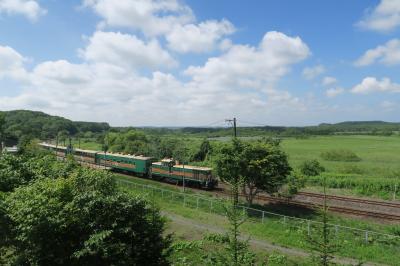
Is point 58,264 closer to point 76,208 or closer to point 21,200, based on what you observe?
point 76,208

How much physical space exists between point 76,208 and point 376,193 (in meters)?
37.2

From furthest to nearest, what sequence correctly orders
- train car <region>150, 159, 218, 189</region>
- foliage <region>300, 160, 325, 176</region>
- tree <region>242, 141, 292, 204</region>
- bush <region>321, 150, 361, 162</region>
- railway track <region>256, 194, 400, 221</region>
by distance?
bush <region>321, 150, 361, 162</region> < foliage <region>300, 160, 325, 176</region> < train car <region>150, 159, 218, 189</region> < railway track <region>256, 194, 400, 221</region> < tree <region>242, 141, 292, 204</region>

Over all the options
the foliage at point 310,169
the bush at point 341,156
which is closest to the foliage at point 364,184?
the foliage at point 310,169

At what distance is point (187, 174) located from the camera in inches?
1694

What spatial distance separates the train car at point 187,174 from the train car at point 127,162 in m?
2.12

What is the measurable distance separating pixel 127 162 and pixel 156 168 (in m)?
7.73

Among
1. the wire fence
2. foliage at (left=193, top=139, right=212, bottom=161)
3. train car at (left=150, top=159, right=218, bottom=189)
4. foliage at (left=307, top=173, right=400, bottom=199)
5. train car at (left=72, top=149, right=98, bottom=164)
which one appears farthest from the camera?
foliage at (left=193, top=139, right=212, bottom=161)

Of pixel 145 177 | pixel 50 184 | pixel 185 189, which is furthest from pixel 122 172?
pixel 50 184

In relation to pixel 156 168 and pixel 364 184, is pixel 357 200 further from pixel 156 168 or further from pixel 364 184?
pixel 156 168

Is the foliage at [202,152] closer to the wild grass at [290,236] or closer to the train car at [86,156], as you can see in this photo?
the train car at [86,156]

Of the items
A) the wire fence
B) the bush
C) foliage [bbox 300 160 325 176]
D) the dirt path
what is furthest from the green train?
the bush

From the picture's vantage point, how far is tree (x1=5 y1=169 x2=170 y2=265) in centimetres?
1166

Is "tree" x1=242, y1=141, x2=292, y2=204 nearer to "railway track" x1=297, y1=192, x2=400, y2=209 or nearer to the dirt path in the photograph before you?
the dirt path

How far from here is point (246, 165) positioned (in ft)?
95.8
